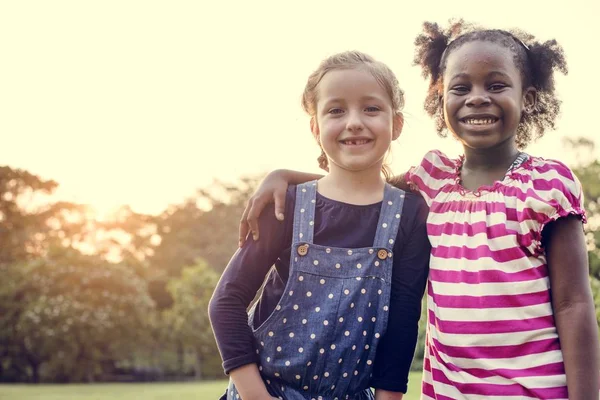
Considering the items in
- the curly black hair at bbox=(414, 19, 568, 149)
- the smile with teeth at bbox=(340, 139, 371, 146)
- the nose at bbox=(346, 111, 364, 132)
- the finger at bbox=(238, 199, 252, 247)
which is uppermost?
the curly black hair at bbox=(414, 19, 568, 149)

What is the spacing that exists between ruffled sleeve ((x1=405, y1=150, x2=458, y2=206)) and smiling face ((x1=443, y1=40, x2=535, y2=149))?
14 centimetres

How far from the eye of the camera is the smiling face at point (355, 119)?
210 cm

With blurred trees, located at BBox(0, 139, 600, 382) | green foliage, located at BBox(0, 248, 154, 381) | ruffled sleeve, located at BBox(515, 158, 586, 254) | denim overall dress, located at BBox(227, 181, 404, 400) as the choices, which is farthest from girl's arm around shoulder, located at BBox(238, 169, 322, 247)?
green foliage, located at BBox(0, 248, 154, 381)

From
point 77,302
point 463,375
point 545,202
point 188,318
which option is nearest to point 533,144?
point 545,202

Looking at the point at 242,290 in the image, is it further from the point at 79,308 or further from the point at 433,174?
the point at 79,308

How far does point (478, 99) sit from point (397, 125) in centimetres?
29

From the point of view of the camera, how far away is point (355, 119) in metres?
2.07

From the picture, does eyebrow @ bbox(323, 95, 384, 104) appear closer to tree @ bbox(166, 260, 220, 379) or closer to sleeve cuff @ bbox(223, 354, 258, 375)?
sleeve cuff @ bbox(223, 354, 258, 375)

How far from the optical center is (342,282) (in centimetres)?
201

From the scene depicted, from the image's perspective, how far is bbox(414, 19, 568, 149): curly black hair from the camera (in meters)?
2.16

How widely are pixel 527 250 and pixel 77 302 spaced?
1833 cm

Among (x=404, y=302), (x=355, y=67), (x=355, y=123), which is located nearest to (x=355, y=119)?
(x=355, y=123)

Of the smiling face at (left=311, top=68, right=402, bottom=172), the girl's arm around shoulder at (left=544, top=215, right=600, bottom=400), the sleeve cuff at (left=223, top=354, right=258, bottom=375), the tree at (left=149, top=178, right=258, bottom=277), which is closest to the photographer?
the girl's arm around shoulder at (left=544, top=215, right=600, bottom=400)

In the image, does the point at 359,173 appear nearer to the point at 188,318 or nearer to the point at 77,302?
the point at 77,302
